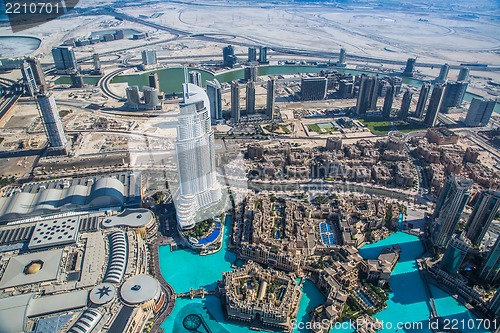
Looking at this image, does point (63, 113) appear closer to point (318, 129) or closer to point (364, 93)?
point (318, 129)

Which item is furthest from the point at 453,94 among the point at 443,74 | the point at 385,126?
the point at 385,126

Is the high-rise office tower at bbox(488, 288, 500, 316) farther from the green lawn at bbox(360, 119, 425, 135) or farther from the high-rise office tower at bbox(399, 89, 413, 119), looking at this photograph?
the high-rise office tower at bbox(399, 89, 413, 119)

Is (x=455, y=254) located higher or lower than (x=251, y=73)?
higher

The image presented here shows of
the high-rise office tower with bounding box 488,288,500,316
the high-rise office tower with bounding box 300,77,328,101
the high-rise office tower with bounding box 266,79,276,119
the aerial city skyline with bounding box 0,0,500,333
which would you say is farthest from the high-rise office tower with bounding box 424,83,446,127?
the high-rise office tower with bounding box 488,288,500,316

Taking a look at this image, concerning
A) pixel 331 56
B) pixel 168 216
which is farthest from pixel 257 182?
pixel 331 56

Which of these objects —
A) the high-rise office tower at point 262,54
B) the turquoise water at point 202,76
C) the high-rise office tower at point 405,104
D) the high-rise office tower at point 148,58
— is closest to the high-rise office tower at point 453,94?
the high-rise office tower at point 405,104
